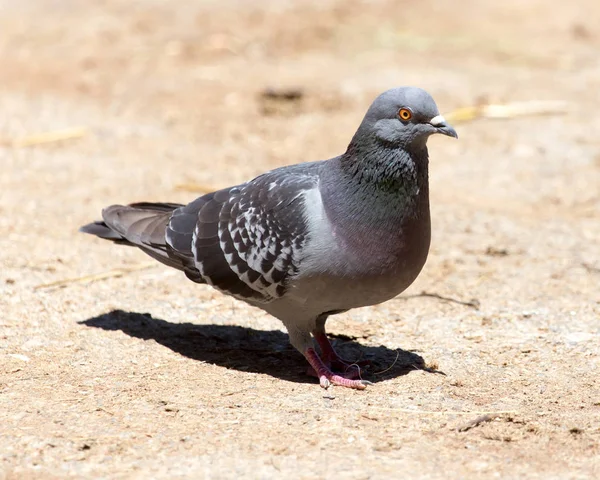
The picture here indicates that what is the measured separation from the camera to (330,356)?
5676 mm

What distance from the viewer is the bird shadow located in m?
5.65

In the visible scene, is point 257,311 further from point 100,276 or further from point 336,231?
point 336,231

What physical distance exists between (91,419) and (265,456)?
100 centimetres

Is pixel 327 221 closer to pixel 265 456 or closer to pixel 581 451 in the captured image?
pixel 265 456

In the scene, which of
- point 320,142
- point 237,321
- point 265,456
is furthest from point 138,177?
point 265,456

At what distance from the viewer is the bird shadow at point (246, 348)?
5.65m

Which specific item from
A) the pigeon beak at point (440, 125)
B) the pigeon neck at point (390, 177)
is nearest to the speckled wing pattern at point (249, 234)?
the pigeon neck at point (390, 177)

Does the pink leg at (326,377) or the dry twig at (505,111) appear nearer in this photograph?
the pink leg at (326,377)

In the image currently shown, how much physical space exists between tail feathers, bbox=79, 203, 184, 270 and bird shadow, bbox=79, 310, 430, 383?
49 centimetres

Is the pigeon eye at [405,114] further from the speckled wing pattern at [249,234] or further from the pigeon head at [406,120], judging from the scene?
the speckled wing pattern at [249,234]

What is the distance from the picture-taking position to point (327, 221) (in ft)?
16.8

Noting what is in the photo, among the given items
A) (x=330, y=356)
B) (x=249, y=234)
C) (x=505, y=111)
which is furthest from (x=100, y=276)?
(x=505, y=111)

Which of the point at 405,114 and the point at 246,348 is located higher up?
the point at 405,114

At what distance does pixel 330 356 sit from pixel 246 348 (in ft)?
2.05
